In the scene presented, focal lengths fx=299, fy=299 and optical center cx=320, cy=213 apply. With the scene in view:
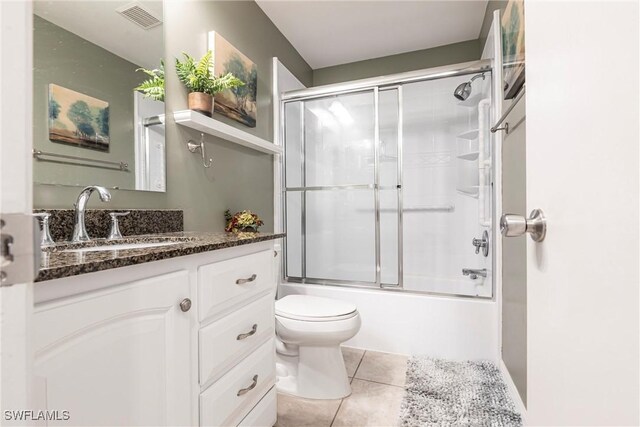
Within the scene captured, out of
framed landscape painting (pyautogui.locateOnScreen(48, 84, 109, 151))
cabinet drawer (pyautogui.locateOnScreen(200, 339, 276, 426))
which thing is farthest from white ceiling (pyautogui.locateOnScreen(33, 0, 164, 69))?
cabinet drawer (pyautogui.locateOnScreen(200, 339, 276, 426))

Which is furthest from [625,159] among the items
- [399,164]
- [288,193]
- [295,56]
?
[295,56]

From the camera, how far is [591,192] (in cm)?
34

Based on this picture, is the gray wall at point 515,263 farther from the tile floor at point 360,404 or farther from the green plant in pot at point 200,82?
the green plant in pot at point 200,82

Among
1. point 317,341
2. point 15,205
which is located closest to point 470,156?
point 317,341

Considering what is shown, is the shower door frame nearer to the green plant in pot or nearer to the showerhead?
the showerhead

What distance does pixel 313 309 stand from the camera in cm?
162

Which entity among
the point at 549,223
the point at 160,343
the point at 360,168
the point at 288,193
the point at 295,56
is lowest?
the point at 160,343

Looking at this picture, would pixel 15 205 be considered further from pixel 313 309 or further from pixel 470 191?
pixel 470 191

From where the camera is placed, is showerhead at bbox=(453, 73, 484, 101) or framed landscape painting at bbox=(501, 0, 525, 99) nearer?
framed landscape painting at bbox=(501, 0, 525, 99)

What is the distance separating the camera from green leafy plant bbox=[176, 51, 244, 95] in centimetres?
151

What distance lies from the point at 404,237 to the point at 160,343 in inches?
93.2

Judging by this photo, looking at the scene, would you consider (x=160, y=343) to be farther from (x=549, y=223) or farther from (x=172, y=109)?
(x=172, y=109)

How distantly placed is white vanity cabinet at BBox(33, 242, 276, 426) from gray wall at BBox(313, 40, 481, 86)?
8.17ft

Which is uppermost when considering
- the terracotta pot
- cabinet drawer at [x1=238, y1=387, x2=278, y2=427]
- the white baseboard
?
the terracotta pot
